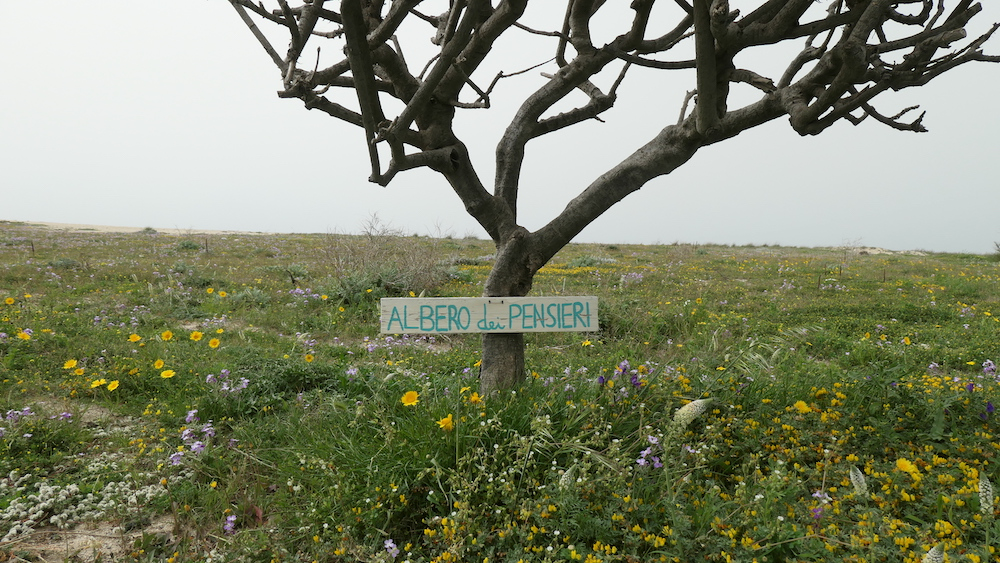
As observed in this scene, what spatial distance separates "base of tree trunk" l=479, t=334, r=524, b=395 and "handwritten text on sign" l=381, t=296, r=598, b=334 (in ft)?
0.41

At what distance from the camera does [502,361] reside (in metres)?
3.33

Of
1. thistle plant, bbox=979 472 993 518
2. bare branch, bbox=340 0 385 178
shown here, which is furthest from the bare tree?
thistle plant, bbox=979 472 993 518

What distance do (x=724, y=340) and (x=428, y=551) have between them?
3.71 meters

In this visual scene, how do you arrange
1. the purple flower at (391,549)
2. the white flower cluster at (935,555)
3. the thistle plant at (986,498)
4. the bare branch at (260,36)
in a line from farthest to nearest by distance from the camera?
1. the bare branch at (260,36)
2. the purple flower at (391,549)
3. the thistle plant at (986,498)
4. the white flower cluster at (935,555)

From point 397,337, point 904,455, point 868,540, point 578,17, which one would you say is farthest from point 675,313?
point 868,540

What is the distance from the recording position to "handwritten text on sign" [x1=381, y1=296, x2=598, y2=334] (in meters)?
3.21

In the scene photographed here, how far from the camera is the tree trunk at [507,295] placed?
10.9ft

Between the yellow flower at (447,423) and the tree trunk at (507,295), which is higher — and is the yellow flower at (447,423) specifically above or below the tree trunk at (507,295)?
below

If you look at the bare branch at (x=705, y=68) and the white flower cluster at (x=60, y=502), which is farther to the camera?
the bare branch at (x=705, y=68)

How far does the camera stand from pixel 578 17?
311cm

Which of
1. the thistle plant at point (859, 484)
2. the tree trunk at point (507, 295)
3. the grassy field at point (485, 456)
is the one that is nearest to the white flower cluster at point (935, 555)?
the grassy field at point (485, 456)

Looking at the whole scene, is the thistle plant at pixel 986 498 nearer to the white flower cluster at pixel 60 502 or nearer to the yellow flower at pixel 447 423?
the yellow flower at pixel 447 423

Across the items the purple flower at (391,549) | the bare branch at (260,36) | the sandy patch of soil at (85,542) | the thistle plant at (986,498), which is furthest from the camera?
the bare branch at (260,36)

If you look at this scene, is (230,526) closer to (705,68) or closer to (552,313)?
(552,313)
